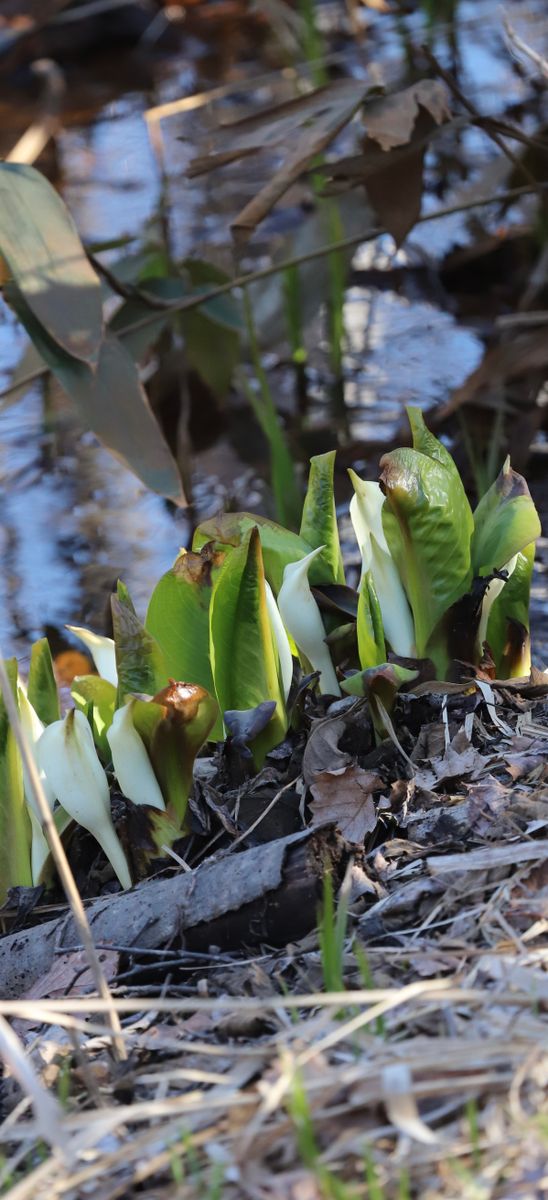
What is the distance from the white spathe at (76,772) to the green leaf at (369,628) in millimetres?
330

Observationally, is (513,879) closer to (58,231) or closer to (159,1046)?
(159,1046)

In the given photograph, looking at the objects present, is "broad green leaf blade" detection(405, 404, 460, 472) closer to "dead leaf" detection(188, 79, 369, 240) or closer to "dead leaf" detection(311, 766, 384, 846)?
"dead leaf" detection(311, 766, 384, 846)

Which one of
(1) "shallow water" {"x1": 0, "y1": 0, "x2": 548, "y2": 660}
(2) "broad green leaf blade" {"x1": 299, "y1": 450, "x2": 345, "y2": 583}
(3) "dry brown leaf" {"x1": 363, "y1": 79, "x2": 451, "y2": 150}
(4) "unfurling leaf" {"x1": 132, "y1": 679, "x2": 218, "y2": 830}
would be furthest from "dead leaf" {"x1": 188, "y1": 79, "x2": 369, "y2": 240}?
(4) "unfurling leaf" {"x1": 132, "y1": 679, "x2": 218, "y2": 830}

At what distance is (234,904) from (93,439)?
234cm

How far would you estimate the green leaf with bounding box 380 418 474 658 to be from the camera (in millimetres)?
1354

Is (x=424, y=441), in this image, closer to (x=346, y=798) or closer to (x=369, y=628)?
(x=369, y=628)

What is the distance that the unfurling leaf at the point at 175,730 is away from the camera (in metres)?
1.28

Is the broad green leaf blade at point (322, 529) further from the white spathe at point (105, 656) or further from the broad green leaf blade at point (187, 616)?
the white spathe at point (105, 656)

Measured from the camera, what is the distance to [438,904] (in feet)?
3.84

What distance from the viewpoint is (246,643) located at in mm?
1402

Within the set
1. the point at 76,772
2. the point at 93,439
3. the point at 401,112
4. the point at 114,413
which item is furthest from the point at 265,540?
the point at 93,439

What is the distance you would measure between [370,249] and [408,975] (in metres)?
3.45

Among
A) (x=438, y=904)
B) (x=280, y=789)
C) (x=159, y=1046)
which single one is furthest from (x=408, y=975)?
(x=280, y=789)

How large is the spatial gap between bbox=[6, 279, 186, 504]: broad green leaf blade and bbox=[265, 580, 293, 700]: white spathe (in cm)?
71
